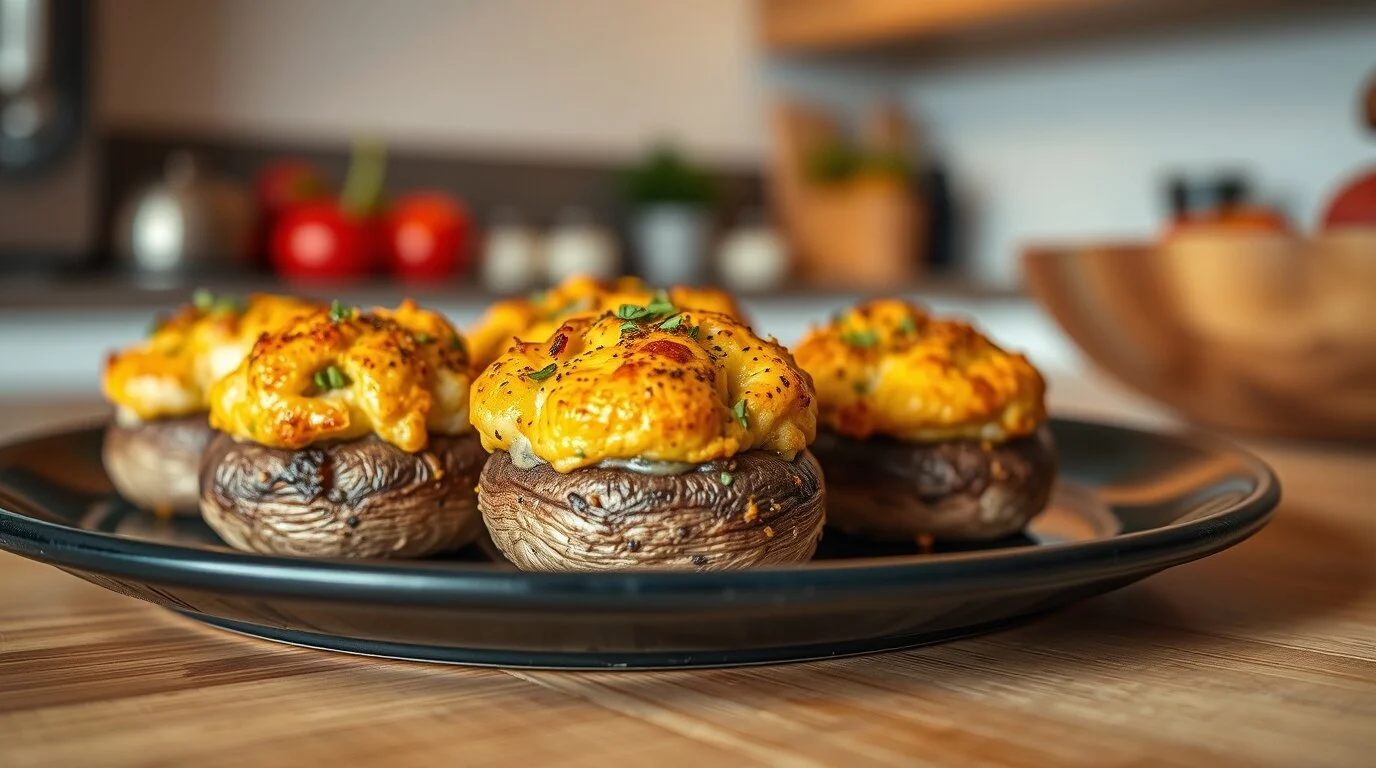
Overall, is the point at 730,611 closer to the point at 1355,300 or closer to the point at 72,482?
the point at 72,482

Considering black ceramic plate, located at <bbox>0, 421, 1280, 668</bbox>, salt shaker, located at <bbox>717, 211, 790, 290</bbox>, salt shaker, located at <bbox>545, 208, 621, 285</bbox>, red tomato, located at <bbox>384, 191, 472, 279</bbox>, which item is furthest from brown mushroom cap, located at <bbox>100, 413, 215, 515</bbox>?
salt shaker, located at <bbox>717, 211, 790, 290</bbox>

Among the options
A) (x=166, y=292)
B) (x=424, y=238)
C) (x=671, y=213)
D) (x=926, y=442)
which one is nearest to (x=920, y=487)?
(x=926, y=442)

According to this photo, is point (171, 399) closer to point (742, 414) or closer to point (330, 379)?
point (330, 379)

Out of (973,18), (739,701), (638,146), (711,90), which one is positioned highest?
(973,18)

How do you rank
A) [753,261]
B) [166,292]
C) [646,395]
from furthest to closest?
[753,261] < [166,292] < [646,395]

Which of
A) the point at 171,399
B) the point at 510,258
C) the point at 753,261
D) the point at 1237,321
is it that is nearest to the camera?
the point at 171,399

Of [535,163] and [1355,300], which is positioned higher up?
[535,163]

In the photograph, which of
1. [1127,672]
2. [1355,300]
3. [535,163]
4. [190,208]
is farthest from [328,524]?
[535,163]

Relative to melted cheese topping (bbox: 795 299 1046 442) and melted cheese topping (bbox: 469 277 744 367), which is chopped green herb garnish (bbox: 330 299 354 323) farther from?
melted cheese topping (bbox: 795 299 1046 442)
